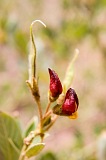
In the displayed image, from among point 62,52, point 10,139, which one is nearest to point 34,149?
point 10,139

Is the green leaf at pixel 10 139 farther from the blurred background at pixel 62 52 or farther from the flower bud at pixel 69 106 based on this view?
the blurred background at pixel 62 52

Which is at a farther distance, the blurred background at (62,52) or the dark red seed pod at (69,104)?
the blurred background at (62,52)

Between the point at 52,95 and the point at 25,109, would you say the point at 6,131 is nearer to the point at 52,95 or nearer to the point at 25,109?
the point at 52,95

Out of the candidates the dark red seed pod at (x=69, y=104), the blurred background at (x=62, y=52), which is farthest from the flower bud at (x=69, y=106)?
the blurred background at (x=62, y=52)

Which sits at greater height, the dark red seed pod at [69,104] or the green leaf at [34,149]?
the dark red seed pod at [69,104]

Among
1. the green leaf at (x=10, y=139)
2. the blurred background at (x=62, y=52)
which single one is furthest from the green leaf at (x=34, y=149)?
the blurred background at (x=62, y=52)

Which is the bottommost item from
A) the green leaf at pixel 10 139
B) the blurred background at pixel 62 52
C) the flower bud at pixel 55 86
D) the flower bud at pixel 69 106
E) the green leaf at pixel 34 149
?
the green leaf at pixel 34 149

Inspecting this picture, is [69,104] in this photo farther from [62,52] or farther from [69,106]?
[62,52]

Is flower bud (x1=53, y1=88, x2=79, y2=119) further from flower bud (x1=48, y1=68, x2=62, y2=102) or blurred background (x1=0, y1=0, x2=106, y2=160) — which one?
blurred background (x1=0, y1=0, x2=106, y2=160)
